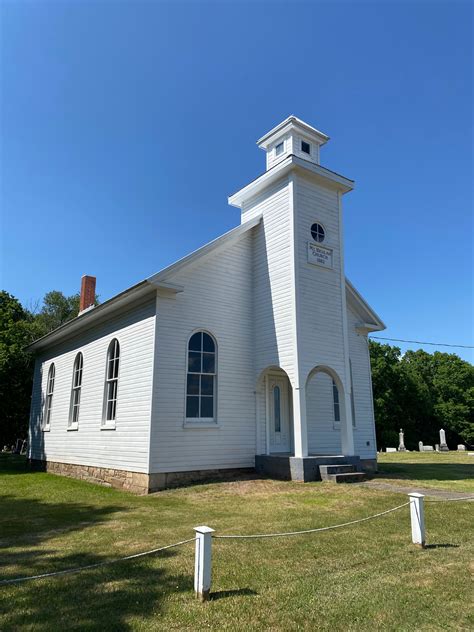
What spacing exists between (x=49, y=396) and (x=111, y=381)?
7.23m

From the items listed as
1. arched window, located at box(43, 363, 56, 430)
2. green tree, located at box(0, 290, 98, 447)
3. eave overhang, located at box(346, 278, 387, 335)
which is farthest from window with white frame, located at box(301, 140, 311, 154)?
green tree, located at box(0, 290, 98, 447)

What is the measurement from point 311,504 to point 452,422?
2162 inches

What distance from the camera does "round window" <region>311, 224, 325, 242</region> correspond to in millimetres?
15078

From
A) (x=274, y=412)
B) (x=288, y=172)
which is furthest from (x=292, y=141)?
(x=274, y=412)

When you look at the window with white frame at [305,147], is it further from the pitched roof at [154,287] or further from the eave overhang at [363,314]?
the eave overhang at [363,314]

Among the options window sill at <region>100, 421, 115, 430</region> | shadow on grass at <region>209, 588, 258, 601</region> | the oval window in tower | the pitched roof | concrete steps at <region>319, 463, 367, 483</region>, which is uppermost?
the oval window in tower

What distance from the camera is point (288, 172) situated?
14.8 meters

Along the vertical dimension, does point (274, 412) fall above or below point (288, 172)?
below

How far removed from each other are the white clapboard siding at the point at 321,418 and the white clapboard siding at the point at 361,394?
4.07 feet

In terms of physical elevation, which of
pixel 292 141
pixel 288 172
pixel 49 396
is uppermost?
pixel 292 141

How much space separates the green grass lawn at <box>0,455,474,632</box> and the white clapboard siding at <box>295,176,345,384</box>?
4903 mm

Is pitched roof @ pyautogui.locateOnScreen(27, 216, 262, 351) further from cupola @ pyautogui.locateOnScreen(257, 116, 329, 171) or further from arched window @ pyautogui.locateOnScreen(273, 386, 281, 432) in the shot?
arched window @ pyautogui.locateOnScreen(273, 386, 281, 432)

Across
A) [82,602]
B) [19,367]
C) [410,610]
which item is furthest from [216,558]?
[19,367]

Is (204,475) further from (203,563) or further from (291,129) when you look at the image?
(291,129)
